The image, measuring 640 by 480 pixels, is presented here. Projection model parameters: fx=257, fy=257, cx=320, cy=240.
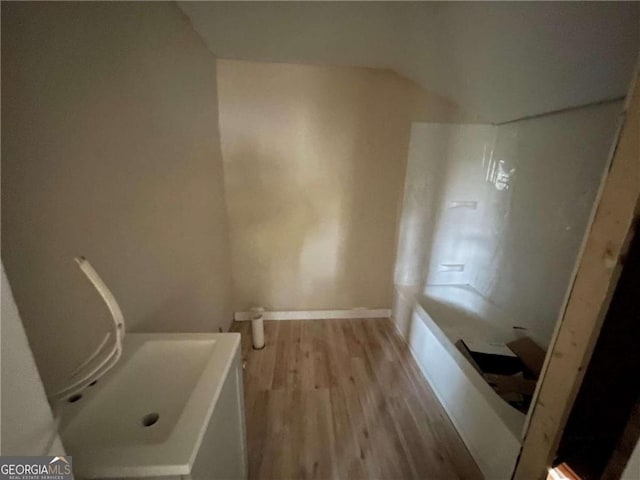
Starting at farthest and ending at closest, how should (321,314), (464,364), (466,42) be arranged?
1. (321,314)
2. (464,364)
3. (466,42)

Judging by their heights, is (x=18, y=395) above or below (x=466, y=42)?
below

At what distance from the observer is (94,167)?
0.86 m

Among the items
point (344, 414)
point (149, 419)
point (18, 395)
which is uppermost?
point (18, 395)

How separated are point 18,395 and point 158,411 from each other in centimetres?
54

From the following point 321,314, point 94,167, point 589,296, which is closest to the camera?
point 589,296

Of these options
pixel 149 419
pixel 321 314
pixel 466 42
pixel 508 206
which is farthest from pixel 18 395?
pixel 508 206

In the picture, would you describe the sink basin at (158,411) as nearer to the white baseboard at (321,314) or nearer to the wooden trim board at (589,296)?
the wooden trim board at (589,296)

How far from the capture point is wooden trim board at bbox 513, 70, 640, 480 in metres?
0.67

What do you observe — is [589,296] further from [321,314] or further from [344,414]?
[321,314]

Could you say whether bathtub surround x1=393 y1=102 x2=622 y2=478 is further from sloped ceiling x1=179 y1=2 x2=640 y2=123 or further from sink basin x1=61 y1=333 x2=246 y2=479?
sink basin x1=61 y1=333 x2=246 y2=479

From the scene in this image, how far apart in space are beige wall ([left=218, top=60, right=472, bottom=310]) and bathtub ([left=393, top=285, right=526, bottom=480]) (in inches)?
18.1

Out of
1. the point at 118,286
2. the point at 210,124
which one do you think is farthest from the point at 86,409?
the point at 210,124

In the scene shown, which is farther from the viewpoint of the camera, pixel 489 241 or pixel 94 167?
pixel 489 241

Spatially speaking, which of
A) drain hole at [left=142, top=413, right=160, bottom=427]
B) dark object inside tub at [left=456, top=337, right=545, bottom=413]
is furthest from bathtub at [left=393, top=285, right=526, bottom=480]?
drain hole at [left=142, top=413, right=160, bottom=427]
